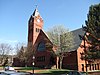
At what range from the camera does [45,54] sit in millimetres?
61312

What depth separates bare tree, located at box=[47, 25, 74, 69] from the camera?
50281mm

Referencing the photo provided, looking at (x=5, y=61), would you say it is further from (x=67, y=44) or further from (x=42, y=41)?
(x=67, y=44)

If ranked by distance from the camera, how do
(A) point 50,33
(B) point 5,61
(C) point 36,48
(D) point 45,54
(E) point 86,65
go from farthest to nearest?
(B) point 5,61, (C) point 36,48, (D) point 45,54, (A) point 50,33, (E) point 86,65

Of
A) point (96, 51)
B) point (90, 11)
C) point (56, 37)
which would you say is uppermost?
point (90, 11)

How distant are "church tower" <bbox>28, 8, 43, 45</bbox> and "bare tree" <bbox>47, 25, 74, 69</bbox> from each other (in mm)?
18636

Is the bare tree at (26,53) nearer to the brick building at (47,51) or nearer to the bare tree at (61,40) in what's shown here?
the brick building at (47,51)

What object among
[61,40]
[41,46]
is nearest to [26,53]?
[41,46]

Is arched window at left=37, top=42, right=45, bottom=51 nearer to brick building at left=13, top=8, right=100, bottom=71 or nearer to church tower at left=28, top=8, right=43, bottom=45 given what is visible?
brick building at left=13, top=8, right=100, bottom=71

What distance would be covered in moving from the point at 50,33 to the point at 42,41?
11.4m

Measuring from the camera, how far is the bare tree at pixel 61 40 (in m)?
50.3

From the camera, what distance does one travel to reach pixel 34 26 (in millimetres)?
70500

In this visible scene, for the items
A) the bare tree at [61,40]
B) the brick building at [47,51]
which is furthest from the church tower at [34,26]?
the bare tree at [61,40]

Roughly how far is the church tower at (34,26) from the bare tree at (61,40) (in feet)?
61.1

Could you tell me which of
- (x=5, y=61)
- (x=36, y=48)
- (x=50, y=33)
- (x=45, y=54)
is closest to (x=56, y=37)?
(x=50, y=33)
